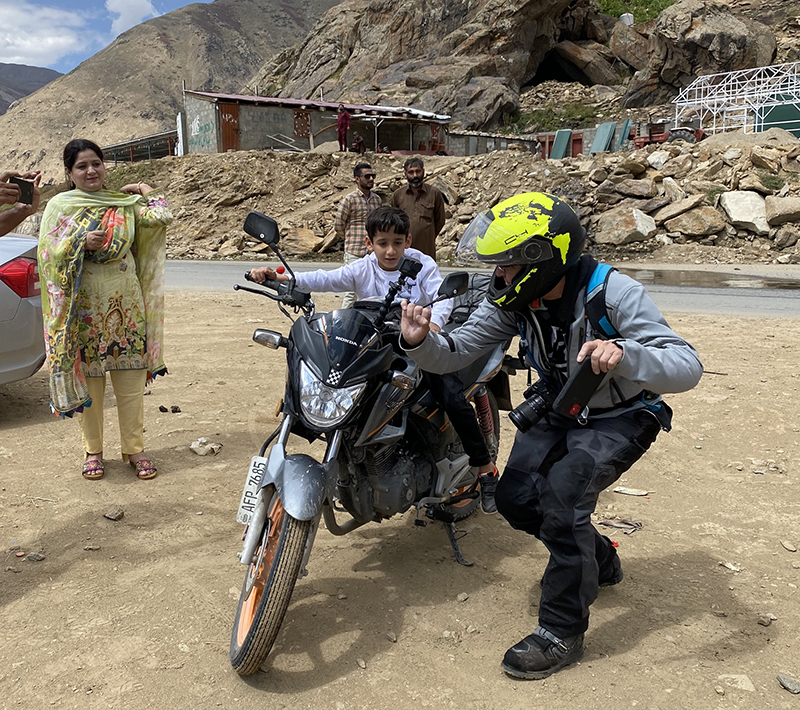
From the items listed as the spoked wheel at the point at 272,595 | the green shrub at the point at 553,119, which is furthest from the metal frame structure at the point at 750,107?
the spoked wheel at the point at 272,595

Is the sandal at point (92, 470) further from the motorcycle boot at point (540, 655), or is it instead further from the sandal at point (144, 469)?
the motorcycle boot at point (540, 655)

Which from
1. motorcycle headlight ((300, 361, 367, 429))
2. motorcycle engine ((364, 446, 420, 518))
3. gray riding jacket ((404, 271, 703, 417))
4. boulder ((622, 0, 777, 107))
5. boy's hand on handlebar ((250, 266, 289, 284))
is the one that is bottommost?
motorcycle engine ((364, 446, 420, 518))

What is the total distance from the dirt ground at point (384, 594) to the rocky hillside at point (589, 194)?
14725mm

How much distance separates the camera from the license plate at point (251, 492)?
2.71 meters

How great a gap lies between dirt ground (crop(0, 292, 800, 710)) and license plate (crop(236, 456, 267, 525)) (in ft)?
1.81

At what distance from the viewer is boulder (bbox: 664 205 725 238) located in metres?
18.9

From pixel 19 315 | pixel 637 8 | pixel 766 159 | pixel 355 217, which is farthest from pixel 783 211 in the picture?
pixel 637 8

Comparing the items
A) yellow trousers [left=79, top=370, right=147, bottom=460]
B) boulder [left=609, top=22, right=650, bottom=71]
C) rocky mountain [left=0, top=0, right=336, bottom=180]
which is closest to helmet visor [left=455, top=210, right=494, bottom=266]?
yellow trousers [left=79, top=370, right=147, bottom=460]

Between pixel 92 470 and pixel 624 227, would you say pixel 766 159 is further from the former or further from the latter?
pixel 92 470

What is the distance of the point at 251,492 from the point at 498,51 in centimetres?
5561

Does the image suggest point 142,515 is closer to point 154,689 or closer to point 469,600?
point 154,689

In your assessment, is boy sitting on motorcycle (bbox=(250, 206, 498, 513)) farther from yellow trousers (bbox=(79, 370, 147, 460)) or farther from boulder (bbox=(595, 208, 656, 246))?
boulder (bbox=(595, 208, 656, 246))

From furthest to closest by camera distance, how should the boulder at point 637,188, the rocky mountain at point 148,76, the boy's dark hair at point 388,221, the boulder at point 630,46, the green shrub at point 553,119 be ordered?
1. the rocky mountain at point 148,76
2. the boulder at point 630,46
3. the green shrub at point 553,119
4. the boulder at point 637,188
5. the boy's dark hair at point 388,221

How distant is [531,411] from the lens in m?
2.93
